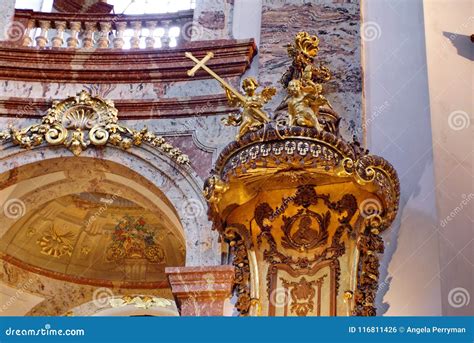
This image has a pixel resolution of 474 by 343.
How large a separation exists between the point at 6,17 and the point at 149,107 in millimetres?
1840

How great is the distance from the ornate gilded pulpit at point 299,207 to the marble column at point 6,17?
3024 mm

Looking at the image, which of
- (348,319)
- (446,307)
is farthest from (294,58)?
(348,319)

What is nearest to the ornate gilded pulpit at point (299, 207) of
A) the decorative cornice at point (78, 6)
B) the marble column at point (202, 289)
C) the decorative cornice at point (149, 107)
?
the marble column at point (202, 289)

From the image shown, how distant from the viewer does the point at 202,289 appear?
941 cm

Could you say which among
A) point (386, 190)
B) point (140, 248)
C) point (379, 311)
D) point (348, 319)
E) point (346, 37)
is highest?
point (346, 37)

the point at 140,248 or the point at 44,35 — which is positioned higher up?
the point at 44,35

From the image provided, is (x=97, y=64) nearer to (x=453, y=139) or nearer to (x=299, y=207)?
(x=299, y=207)

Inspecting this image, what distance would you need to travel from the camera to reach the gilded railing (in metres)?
11.2

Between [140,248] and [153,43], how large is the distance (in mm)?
2808

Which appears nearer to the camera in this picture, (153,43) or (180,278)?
(180,278)

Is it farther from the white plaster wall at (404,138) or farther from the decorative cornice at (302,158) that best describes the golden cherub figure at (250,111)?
the white plaster wall at (404,138)

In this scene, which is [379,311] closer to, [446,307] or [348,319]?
[446,307]

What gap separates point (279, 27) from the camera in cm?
1066

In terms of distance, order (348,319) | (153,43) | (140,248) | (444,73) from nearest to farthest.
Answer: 1. (348,319)
2. (444,73)
3. (153,43)
4. (140,248)
